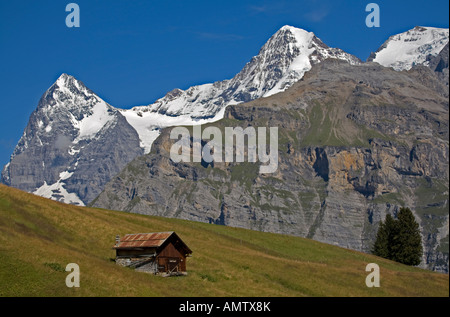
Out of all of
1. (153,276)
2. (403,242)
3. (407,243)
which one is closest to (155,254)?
(153,276)

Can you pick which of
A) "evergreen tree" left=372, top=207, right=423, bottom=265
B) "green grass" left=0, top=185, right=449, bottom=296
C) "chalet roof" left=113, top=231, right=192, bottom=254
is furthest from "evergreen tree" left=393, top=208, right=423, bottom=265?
"chalet roof" left=113, top=231, right=192, bottom=254

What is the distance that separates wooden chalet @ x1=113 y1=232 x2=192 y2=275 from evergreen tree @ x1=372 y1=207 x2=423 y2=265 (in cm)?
4771

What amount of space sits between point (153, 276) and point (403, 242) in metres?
54.4

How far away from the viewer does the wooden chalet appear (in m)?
71.9

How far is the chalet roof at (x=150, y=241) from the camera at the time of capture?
238ft

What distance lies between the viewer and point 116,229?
3440 inches

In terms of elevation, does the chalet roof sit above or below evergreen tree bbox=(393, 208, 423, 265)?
below

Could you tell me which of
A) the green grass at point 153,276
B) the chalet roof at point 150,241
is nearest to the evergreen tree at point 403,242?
the green grass at point 153,276

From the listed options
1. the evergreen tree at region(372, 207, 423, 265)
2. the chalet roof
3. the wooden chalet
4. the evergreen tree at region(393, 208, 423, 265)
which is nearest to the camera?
the wooden chalet

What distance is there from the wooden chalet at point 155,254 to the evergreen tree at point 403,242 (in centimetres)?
4771

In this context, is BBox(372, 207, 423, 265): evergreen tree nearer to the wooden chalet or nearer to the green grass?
the green grass

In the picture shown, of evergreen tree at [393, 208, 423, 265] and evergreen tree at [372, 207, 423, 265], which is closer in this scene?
Result: evergreen tree at [393, 208, 423, 265]
